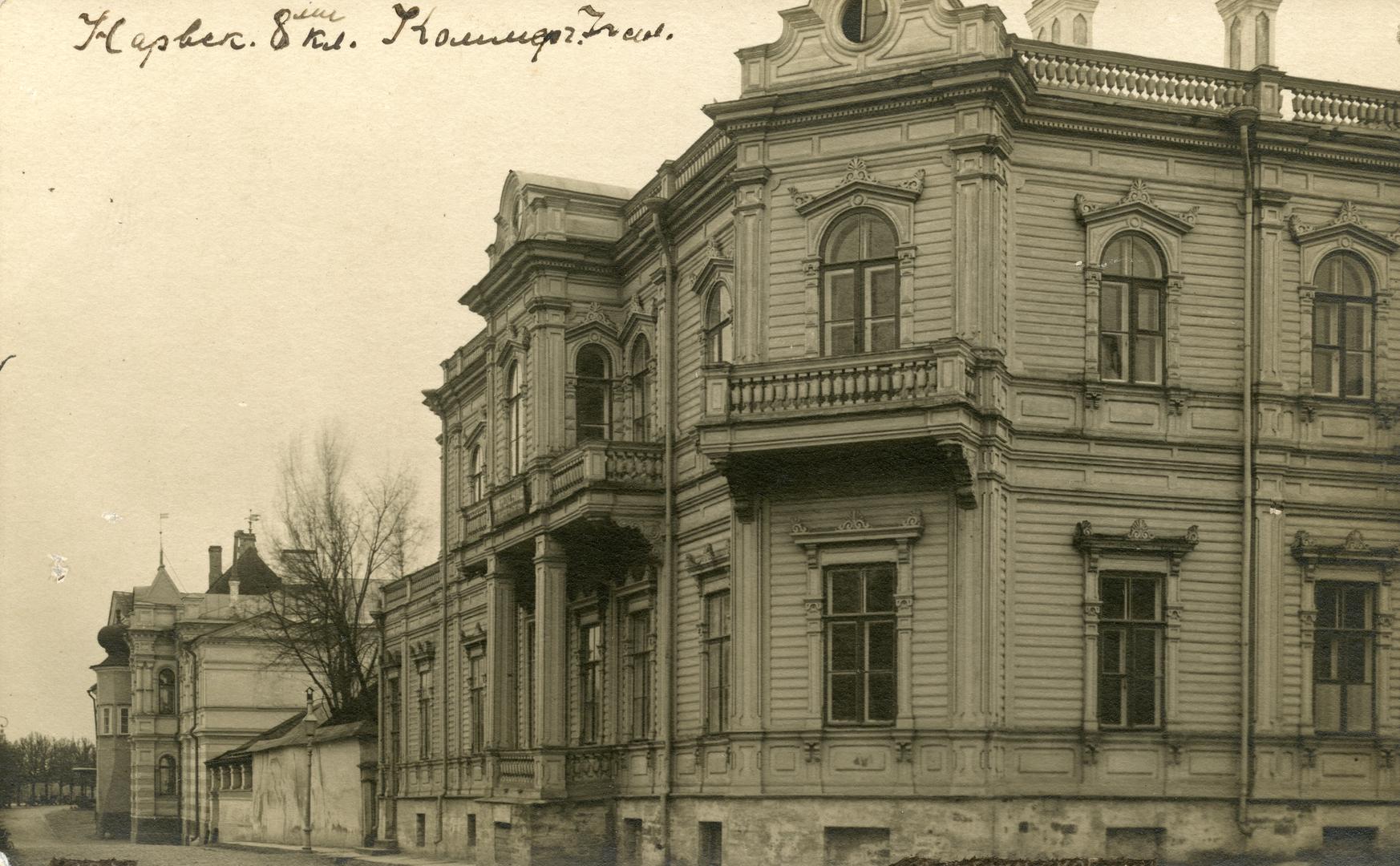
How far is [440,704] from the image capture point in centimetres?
4069

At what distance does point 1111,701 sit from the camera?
925 inches

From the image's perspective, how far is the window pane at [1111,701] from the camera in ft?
76.9

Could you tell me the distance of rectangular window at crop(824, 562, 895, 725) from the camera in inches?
908

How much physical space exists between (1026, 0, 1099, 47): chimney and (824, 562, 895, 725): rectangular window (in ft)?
29.8

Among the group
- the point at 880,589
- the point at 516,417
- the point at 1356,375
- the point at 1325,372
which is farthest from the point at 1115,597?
the point at 516,417

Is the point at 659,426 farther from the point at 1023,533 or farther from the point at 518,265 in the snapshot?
the point at 1023,533

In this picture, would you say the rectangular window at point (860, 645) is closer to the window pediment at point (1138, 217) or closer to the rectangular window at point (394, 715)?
the window pediment at point (1138, 217)

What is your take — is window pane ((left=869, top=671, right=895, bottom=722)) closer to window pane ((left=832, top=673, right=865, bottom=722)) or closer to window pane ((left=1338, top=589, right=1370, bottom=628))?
window pane ((left=832, top=673, right=865, bottom=722))

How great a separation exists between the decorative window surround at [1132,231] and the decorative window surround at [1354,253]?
5.69 ft

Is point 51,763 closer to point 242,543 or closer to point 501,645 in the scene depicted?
point 242,543

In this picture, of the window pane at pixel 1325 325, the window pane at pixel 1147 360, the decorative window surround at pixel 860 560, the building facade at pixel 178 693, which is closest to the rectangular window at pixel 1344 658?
the window pane at pixel 1325 325

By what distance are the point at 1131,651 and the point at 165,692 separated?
72085 mm

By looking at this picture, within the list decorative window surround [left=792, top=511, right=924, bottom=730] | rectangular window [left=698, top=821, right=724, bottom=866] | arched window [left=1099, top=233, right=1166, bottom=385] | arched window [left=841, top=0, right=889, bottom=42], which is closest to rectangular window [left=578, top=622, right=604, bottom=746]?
rectangular window [left=698, top=821, right=724, bottom=866]

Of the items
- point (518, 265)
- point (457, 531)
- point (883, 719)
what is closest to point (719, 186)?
point (518, 265)
